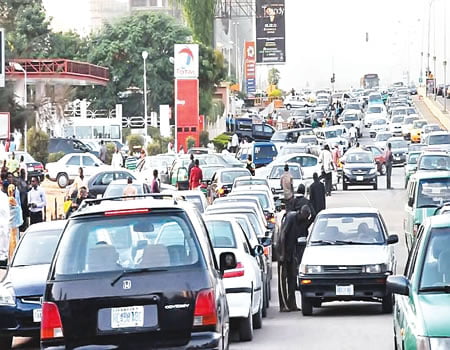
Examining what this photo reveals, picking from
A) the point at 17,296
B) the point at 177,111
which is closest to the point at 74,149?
the point at 177,111

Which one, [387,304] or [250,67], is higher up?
[250,67]

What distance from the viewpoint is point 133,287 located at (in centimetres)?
1044

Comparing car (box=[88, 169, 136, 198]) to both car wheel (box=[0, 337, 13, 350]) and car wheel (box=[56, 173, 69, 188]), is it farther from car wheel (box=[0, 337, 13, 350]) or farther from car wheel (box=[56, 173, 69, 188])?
car wheel (box=[0, 337, 13, 350])

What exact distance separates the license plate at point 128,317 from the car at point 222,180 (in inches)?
1150

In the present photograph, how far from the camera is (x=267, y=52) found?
348ft

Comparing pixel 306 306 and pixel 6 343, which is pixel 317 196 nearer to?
pixel 306 306

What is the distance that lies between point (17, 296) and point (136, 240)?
610 centimetres

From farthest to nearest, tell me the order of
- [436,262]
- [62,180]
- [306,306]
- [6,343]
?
[62,180]
[306,306]
[6,343]
[436,262]

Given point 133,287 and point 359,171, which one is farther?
point 359,171

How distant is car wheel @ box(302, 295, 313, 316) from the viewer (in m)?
19.6

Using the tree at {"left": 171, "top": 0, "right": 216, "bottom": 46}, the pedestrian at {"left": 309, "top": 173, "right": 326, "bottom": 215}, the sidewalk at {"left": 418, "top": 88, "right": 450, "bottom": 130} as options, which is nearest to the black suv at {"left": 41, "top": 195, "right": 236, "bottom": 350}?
the pedestrian at {"left": 309, "top": 173, "right": 326, "bottom": 215}

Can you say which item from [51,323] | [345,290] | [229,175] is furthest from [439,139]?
[51,323]

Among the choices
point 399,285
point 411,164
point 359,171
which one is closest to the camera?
point 399,285

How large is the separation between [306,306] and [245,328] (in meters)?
3.24
